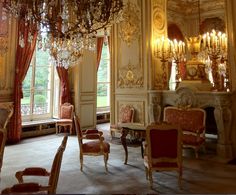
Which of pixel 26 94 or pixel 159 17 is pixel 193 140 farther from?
pixel 26 94

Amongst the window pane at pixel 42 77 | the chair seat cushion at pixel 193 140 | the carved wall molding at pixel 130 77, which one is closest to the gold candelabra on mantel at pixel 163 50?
the carved wall molding at pixel 130 77

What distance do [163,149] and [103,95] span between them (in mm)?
6698

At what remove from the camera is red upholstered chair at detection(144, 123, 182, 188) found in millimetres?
3133

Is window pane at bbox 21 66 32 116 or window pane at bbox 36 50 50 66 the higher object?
window pane at bbox 36 50 50 66

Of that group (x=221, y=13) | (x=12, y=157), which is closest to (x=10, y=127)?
(x=12, y=157)

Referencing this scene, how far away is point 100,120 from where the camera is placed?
30.6 ft

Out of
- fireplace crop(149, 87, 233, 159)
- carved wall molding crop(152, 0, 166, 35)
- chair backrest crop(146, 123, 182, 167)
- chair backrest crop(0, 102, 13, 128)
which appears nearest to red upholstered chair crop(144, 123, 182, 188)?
chair backrest crop(146, 123, 182, 167)

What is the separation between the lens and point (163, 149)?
317cm

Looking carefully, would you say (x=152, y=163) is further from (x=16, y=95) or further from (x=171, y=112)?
(x=16, y=95)

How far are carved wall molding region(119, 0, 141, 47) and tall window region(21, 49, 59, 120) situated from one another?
8.56 ft

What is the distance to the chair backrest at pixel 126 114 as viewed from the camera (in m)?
6.11

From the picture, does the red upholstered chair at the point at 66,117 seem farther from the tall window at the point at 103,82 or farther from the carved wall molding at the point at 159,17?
the carved wall molding at the point at 159,17

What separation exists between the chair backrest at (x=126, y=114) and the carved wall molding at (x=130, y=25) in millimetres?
1645

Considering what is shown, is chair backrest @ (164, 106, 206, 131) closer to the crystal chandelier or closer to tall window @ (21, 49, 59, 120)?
the crystal chandelier
